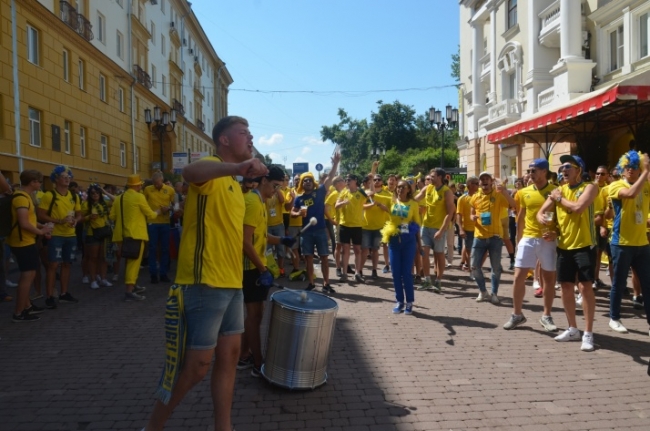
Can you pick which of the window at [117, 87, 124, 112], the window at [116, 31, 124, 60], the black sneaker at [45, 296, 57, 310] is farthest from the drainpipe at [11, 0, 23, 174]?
the black sneaker at [45, 296, 57, 310]

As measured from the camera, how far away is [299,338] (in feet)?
14.0

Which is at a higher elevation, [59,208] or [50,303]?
[59,208]

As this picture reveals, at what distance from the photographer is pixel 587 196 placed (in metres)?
5.65

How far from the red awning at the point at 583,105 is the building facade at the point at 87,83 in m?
14.1

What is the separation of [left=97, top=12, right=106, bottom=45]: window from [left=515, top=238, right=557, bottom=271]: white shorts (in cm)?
2520

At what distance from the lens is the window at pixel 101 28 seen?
2606cm

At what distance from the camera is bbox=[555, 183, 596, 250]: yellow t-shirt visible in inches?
229

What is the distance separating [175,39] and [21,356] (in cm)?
4061

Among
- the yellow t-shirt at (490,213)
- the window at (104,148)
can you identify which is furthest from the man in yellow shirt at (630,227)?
the window at (104,148)

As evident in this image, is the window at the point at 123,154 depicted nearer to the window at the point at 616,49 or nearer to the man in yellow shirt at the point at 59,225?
the man in yellow shirt at the point at 59,225

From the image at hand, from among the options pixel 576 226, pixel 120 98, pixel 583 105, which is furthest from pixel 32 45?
pixel 576 226

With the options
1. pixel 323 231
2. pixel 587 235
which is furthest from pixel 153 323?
pixel 587 235

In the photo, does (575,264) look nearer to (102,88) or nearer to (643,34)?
(643,34)

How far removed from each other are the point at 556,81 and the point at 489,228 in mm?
16769
